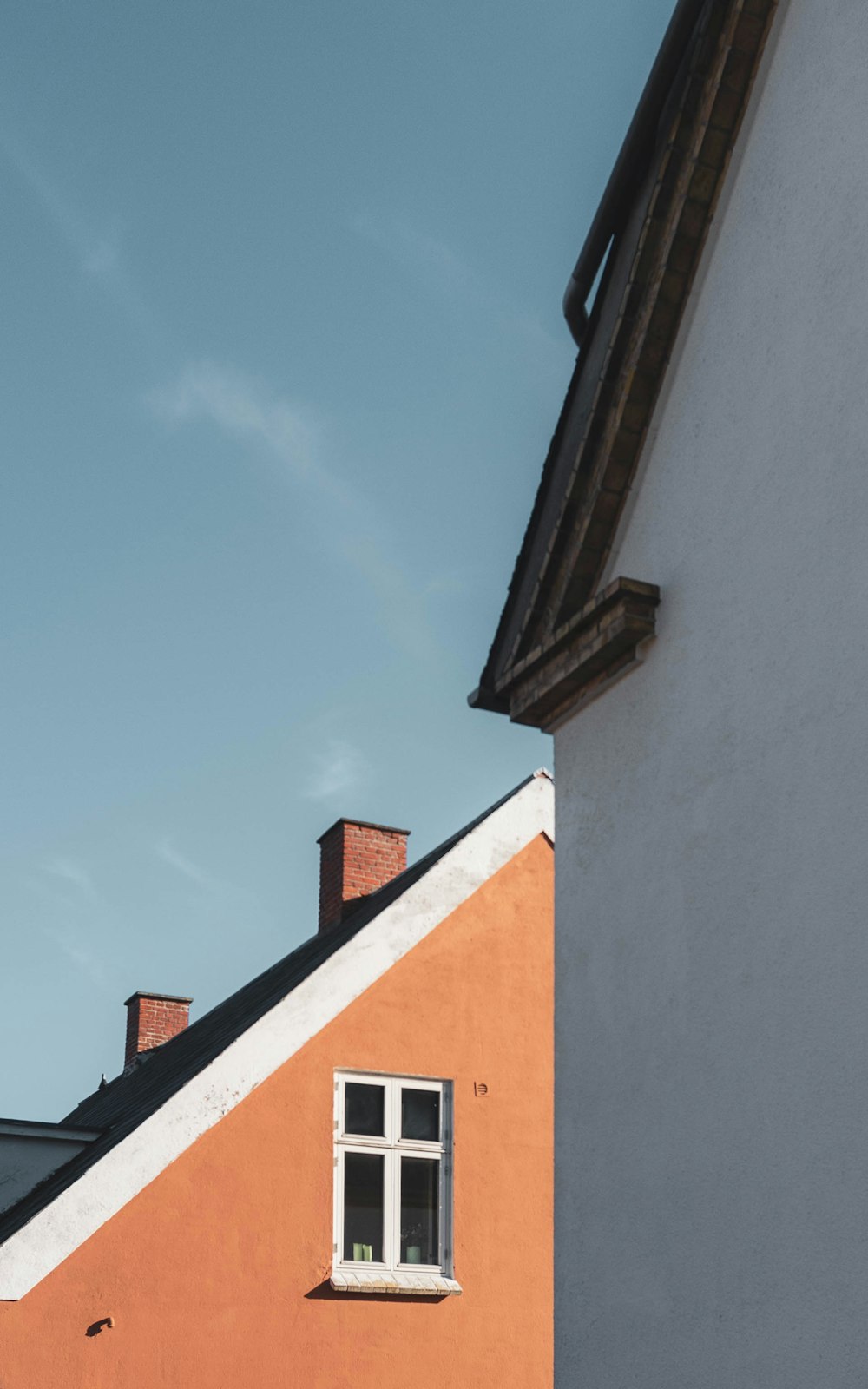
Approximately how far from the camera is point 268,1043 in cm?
1207

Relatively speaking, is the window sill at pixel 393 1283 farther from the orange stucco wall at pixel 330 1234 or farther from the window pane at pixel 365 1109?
the window pane at pixel 365 1109

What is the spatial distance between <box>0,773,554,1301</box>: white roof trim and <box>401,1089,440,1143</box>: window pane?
1.05 m

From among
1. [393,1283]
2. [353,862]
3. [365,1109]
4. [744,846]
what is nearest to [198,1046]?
[353,862]

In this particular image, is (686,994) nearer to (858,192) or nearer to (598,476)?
(598,476)

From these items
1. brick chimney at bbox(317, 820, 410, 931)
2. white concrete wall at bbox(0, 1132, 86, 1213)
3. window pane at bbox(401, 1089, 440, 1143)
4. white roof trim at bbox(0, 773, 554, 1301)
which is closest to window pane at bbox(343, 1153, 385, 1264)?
window pane at bbox(401, 1089, 440, 1143)

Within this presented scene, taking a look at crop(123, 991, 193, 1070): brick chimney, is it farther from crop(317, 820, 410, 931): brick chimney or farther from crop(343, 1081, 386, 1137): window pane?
crop(343, 1081, 386, 1137): window pane

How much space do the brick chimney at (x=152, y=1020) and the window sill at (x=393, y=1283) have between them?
10.9 meters

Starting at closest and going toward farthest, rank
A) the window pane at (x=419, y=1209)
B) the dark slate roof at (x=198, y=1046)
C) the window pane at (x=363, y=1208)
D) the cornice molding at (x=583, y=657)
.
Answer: the cornice molding at (x=583, y=657)
the dark slate roof at (x=198, y=1046)
the window pane at (x=363, y=1208)
the window pane at (x=419, y=1209)

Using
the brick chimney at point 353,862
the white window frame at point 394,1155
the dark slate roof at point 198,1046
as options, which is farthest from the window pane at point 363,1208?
the brick chimney at point 353,862

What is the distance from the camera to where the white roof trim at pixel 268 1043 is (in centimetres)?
1050

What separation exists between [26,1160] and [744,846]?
27.1ft

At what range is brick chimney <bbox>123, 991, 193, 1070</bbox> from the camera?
22.6 m

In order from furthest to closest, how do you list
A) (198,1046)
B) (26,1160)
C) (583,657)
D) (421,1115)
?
(198,1046) → (421,1115) → (26,1160) → (583,657)

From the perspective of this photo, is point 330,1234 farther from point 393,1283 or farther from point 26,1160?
point 26,1160
